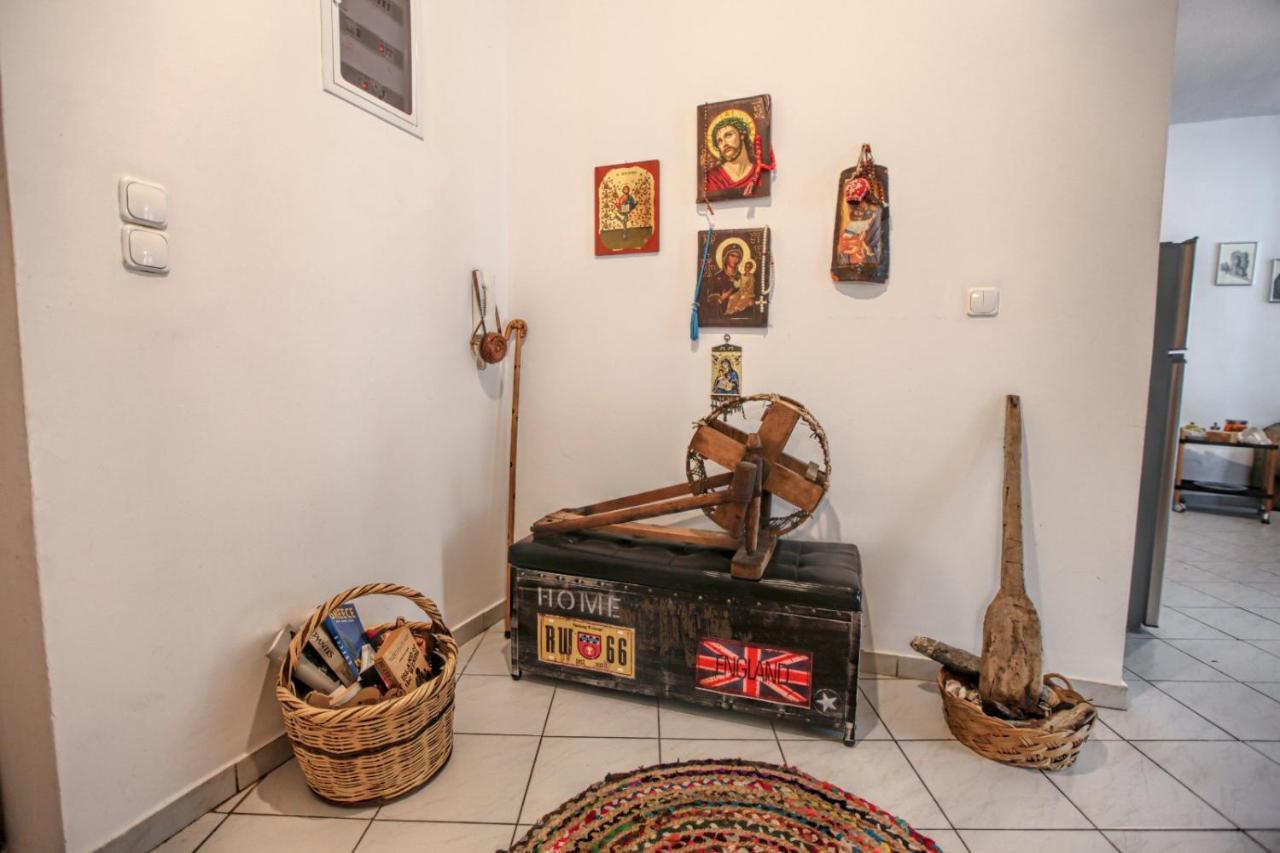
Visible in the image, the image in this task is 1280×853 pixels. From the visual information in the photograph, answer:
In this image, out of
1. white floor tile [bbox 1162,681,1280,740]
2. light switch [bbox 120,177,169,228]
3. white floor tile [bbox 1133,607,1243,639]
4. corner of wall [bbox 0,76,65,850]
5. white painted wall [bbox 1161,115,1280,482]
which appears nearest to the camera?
corner of wall [bbox 0,76,65,850]

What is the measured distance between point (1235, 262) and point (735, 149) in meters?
4.96

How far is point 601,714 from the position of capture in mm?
1755

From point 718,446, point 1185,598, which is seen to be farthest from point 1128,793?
point 1185,598

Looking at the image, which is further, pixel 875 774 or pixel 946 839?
pixel 875 774

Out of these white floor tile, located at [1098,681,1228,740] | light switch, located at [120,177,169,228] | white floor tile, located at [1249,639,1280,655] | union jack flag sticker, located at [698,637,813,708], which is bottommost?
white floor tile, located at [1249,639,1280,655]

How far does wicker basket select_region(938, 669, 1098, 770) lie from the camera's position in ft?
4.86

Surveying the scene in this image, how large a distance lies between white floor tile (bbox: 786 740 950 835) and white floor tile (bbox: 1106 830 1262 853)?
14.4 inches

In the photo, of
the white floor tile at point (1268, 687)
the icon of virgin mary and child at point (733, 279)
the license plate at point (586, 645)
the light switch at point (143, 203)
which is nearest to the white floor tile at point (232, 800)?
the license plate at point (586, 645)

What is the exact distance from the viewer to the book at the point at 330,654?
4.81ft

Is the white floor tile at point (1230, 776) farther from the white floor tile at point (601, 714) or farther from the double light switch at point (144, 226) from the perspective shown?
the double light switch at point (144, 226)

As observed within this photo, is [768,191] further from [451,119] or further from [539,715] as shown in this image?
[539,715]

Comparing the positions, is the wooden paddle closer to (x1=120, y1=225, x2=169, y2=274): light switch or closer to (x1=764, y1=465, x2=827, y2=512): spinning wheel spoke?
(x1=764, y1=465, x2=827, y2=512): spinning wheel spoke

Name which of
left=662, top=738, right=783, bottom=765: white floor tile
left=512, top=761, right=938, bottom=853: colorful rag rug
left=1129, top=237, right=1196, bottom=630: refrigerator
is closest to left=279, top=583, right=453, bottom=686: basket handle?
left=512, top=761, right=938, bottom=853: colorful rag rug

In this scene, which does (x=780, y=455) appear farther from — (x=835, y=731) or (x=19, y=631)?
(x=19, y=631)
